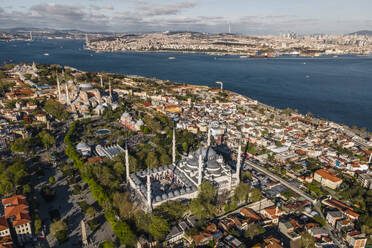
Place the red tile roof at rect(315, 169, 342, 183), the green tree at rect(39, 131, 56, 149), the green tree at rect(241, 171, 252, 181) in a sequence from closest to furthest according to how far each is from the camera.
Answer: the green tree at rect(241, 171, 252, 181)
the red tile roof at rect(315, 169, 342, 183)
the green tree at rect(39, 131, 56, 149)

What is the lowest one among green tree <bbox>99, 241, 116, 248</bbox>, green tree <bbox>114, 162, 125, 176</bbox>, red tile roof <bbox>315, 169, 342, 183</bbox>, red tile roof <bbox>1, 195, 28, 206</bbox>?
green tree <bbox>99, 241, 116, 248</bbox>

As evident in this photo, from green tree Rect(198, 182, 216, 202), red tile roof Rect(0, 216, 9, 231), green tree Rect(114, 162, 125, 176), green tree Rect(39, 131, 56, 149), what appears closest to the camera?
red tile roof Rect(0, 216, 9, 231)

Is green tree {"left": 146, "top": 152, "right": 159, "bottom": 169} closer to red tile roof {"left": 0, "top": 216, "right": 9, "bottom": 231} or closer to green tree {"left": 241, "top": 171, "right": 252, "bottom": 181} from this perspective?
green tree {"left": 241, "top": 171, "right": 252, "bottom": 181}

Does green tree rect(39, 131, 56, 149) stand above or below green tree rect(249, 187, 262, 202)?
above

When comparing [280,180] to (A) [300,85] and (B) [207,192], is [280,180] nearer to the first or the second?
(B) [207,192]

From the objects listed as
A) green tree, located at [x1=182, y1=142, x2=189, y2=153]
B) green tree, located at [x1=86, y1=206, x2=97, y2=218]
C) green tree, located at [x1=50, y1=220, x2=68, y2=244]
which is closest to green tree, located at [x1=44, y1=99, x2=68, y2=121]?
green tree, located at [x1=182, y1=142, x2=189, y2=153]

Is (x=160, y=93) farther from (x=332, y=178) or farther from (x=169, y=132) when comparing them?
(x=332, y=178)

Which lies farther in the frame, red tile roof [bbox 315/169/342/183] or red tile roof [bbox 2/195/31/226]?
red tile roof [bbox 315/169/342/183]

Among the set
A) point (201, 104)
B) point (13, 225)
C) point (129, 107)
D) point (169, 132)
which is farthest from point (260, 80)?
point (13, 225)

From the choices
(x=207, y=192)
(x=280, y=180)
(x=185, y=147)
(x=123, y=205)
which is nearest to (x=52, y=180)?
(x=123, y=205)

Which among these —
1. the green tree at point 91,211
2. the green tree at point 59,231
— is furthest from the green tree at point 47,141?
the green tree at point 59,231

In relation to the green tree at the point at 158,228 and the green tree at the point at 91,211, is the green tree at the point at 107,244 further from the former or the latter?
the green tree at the point at 91,211
